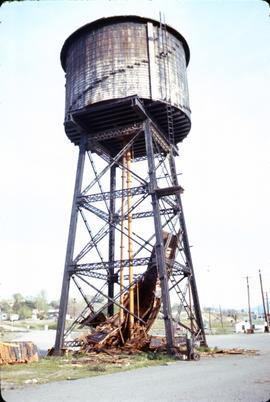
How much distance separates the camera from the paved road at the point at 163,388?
6785mm

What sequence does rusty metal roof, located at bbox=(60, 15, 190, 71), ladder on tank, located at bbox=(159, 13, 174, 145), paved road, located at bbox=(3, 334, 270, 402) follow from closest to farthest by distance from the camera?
paved road, located at bbox=(3, 334, 270, 402) < ladder on tank, located at bbox=(159, 13, 174, 145) < rusty metal roof, located at bbox=(60, 15, 190, 71)

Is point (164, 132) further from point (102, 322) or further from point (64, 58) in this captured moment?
point (102, 322)

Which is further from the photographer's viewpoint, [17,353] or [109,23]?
[109,23]

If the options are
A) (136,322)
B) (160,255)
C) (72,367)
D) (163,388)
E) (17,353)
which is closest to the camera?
(163,388)

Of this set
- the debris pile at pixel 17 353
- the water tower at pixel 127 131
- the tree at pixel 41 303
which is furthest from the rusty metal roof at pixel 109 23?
the tree at pixel 41 303

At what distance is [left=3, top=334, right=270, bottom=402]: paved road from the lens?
679 centimetres

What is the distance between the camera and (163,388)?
7777 mm

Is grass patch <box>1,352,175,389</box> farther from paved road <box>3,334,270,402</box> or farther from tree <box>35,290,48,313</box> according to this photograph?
tree <box>35,290,48,313</box>

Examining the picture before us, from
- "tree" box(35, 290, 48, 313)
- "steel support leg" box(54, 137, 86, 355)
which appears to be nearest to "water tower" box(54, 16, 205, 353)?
"steel support leg" box(54, 137, 86, 355)

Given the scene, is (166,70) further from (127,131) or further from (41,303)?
(41,303)

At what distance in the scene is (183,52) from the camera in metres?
19.1

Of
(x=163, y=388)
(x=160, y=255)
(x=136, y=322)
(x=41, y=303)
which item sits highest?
(x=160, y=255)

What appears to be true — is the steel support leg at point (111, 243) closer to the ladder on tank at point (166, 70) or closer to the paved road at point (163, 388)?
the ladder on tank at point (166, 70)

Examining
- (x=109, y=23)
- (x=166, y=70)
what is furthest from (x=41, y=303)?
(x=166, y=70)
